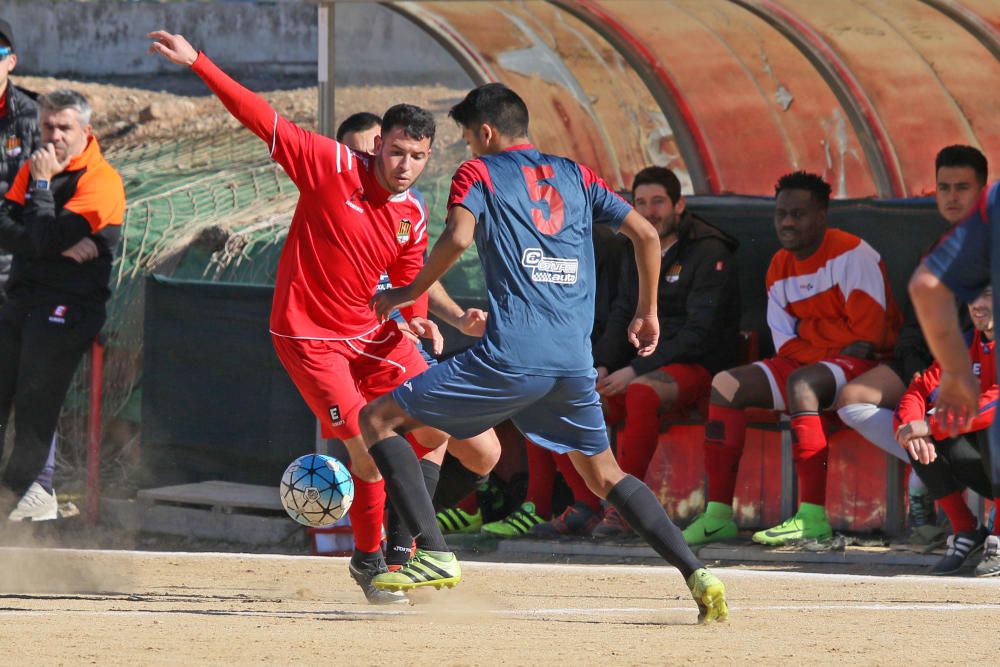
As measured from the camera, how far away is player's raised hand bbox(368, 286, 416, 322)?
6199 mm

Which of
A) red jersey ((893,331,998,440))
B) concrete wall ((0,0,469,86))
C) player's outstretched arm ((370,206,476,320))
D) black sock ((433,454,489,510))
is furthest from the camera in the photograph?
concrete wall ((0,0,469,86))

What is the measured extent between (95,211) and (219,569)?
2029 mm

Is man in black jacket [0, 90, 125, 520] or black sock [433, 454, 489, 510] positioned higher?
man in black jacket [0, 90, 125, 520]

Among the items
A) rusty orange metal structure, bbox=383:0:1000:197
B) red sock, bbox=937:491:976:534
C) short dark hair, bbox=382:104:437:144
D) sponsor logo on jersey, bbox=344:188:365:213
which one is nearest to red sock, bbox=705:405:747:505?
red sock, bbox=937:491:976:534

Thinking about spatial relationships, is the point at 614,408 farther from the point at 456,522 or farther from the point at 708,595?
the point at 708,595

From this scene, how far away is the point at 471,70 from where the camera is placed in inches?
430

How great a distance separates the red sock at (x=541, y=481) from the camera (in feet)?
32.9

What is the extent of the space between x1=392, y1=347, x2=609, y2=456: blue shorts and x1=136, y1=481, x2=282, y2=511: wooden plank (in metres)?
4.02

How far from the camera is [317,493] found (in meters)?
7.64

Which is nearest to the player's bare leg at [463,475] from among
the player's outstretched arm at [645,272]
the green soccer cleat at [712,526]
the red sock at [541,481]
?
the red sock at [541,481]

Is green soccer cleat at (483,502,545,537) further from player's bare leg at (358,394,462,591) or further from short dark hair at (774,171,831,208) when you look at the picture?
player's bare leg at (358,394,462,591)

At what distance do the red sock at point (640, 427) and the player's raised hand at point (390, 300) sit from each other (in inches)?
141

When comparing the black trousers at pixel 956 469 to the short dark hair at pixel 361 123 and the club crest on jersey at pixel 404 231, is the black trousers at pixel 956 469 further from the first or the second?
the short dark hair at pixel 361 123

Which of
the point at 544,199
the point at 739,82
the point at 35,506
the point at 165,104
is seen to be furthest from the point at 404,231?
the point at 165,104
